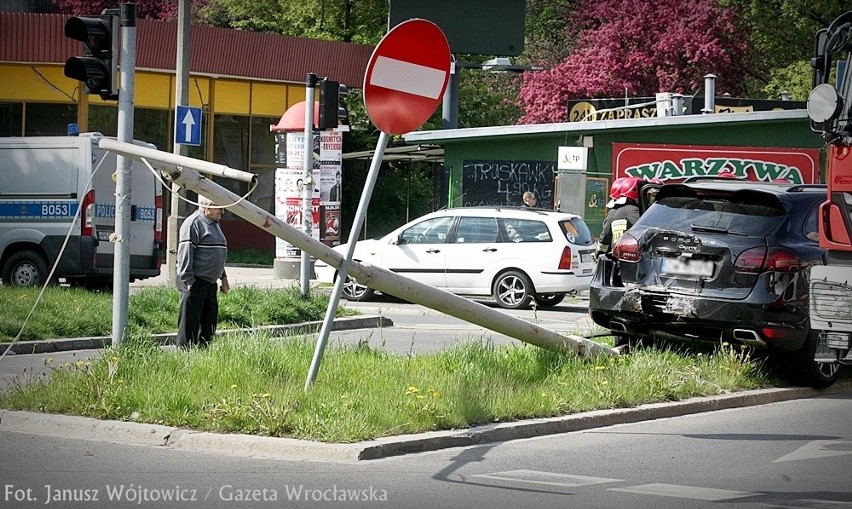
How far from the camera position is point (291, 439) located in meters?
8.02

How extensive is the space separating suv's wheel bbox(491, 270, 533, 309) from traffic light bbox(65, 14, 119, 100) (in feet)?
34.7

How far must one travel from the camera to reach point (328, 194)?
2383 cm

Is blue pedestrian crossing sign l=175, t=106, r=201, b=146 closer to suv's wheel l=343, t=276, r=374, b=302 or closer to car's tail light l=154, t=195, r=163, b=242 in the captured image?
car's tail light l=154, t=195, r=163, b=242

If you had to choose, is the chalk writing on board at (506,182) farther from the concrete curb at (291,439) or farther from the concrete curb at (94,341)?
the concrete curb at (291,439)

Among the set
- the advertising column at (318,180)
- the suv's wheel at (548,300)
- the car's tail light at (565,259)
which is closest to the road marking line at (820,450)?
the car's tail light at (565,259)

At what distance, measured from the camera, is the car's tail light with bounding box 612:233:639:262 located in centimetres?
1160

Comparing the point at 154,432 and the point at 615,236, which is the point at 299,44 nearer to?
the point at 615,236

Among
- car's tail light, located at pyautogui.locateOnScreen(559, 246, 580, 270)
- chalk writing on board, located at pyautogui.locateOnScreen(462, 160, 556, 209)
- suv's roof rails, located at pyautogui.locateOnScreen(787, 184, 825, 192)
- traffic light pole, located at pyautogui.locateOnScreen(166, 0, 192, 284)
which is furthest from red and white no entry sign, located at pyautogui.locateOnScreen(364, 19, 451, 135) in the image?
chalk writing on board, located at pyautogui.locateOnScreen(462, 160, 556, 209)

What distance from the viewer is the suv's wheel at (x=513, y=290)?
20406 mm

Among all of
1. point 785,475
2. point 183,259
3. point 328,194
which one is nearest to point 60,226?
point 328,194

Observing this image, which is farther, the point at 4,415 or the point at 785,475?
the point at 4,415

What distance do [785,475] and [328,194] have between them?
16716 mm

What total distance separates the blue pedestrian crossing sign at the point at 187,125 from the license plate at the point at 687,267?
7.77m

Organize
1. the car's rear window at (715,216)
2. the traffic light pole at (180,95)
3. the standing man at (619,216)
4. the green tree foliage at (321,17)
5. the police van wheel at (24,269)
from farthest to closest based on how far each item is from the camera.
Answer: the green tree foliage at (321,17) → the police van wheel at (24,269) → the traffic light pole at (180,95) → the standing man at (619,216) → the car's rear window at (715,216)
